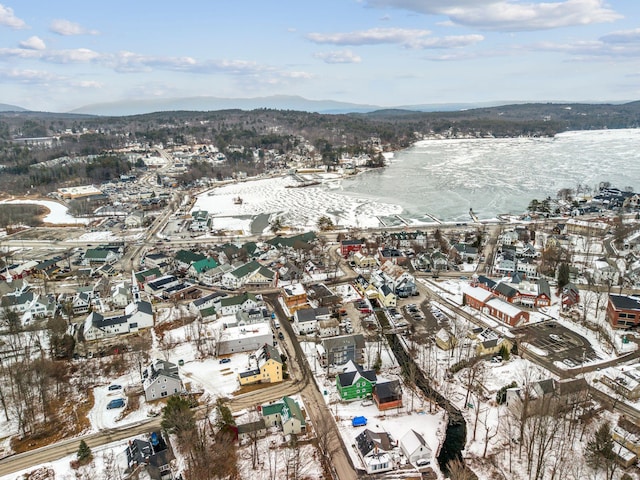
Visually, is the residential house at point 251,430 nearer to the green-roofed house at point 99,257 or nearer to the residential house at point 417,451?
the residential house at point 417,451

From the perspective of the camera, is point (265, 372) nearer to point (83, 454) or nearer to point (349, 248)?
point (83, 454)

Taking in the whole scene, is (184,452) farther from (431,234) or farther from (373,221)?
(373,221)

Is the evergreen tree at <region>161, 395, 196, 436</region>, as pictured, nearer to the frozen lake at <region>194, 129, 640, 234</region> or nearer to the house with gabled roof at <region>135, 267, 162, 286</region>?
the house with gabled roof at <region>135, 267, 162, 286</region>

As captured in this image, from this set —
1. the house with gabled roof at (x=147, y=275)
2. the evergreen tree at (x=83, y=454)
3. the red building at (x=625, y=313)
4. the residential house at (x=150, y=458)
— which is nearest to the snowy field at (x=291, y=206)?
the house with gabled roof at (x=147, y=275)

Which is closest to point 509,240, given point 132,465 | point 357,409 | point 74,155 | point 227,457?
point 357,409

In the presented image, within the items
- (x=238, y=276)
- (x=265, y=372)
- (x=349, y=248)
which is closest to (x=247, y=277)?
(x=238, y=276)

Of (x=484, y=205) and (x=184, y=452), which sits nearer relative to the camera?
(x=184, y=452)
